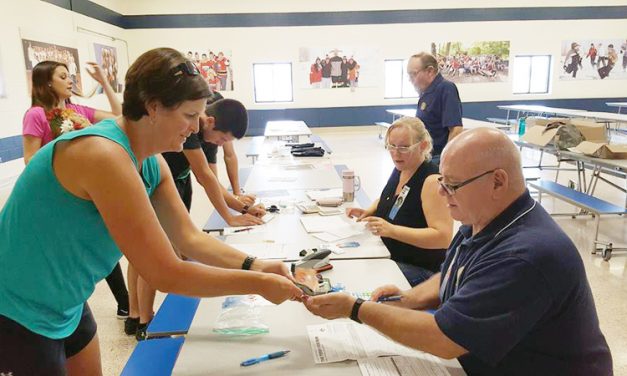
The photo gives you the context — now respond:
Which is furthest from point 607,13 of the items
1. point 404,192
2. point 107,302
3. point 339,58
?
point 107,302

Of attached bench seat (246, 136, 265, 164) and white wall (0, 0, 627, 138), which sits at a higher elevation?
white wall (0, 0, 627, 138)

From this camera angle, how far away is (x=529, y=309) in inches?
39.5

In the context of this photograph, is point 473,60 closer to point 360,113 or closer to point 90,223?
point 360,113

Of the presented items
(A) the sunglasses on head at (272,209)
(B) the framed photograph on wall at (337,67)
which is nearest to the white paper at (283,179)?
(A) the sunglasses on head at (272,209)

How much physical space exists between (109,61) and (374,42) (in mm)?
6745

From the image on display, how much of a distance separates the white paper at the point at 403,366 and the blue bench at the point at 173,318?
671mm

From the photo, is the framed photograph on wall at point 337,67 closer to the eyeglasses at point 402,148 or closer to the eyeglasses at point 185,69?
the eyeglasses at point 402,148

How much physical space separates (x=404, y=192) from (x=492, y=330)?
1.22m

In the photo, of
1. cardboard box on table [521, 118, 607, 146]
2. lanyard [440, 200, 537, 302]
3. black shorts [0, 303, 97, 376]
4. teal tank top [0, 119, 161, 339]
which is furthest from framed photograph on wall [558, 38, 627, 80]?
black shorts [0, 303, 97, 376]

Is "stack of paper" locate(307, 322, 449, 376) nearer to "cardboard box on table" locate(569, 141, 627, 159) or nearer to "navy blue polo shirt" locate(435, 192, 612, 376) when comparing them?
"navy blue polo shirt" locate(435, 192, 612, 376)

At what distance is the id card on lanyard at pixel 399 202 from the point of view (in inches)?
86.2

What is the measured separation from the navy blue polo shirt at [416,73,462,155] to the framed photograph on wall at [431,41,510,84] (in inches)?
354

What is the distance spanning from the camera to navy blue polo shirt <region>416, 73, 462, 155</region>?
3.75 metres

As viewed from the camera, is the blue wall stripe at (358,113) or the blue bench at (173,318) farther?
the blue wall stripe at (358,113)
